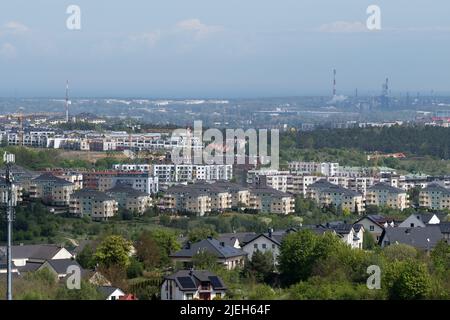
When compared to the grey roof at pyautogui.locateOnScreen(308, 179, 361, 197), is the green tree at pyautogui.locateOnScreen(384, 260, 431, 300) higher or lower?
higher

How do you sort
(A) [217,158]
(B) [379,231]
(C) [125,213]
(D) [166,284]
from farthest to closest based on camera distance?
(A) [217,158], (C) [125,213], (B) [379,231], (D) [166,284]

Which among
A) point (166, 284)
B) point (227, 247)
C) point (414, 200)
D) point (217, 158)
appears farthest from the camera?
point (217, 158)

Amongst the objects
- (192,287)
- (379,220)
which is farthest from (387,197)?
(192,287)

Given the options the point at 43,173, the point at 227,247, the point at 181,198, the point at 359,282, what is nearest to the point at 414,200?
the point at 181,198

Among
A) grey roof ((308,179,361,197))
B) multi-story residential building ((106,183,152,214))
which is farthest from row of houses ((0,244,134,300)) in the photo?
grey roof ((308,179,361,197))

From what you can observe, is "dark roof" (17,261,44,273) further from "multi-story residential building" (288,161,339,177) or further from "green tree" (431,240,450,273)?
"multi-story residential building" (288,161,339,177)

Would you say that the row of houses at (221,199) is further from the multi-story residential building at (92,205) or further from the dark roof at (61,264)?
the dark roof at (61,264)
